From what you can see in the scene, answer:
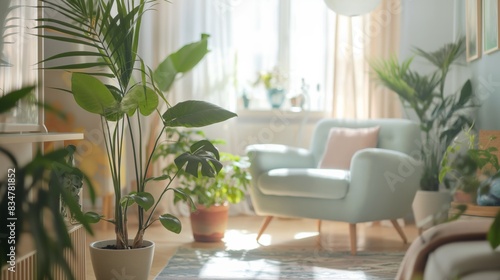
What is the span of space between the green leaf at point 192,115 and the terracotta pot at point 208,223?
4.35 ft

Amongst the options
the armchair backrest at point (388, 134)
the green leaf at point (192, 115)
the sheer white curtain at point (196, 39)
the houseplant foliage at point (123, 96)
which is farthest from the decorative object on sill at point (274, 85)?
the green leaf at point (192, 115)

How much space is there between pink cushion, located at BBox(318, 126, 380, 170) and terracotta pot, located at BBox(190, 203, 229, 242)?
0.74m

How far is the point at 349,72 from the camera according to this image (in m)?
4.78

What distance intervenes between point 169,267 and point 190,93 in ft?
6.62

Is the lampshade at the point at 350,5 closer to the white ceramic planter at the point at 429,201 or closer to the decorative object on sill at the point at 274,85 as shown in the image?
the decorative object on sill at the point at 274,85

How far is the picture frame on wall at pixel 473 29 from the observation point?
13.0 feet

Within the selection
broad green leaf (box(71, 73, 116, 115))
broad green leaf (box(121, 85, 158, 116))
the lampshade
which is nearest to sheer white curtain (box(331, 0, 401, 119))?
the lampshade

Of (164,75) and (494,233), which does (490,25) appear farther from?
(494,233)

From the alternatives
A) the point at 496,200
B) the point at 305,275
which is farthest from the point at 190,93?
the point at 496,200

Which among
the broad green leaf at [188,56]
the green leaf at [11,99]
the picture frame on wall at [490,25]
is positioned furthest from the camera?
the picture frame on wall at [490,25]

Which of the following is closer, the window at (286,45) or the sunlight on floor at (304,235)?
the sunlight on floor at (304,235)

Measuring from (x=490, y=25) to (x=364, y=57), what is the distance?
3.77 ft

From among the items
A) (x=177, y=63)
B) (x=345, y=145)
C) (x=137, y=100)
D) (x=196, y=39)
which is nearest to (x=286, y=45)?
(x=196, y=39)

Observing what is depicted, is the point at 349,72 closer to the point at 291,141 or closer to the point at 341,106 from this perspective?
the point at 341,106
